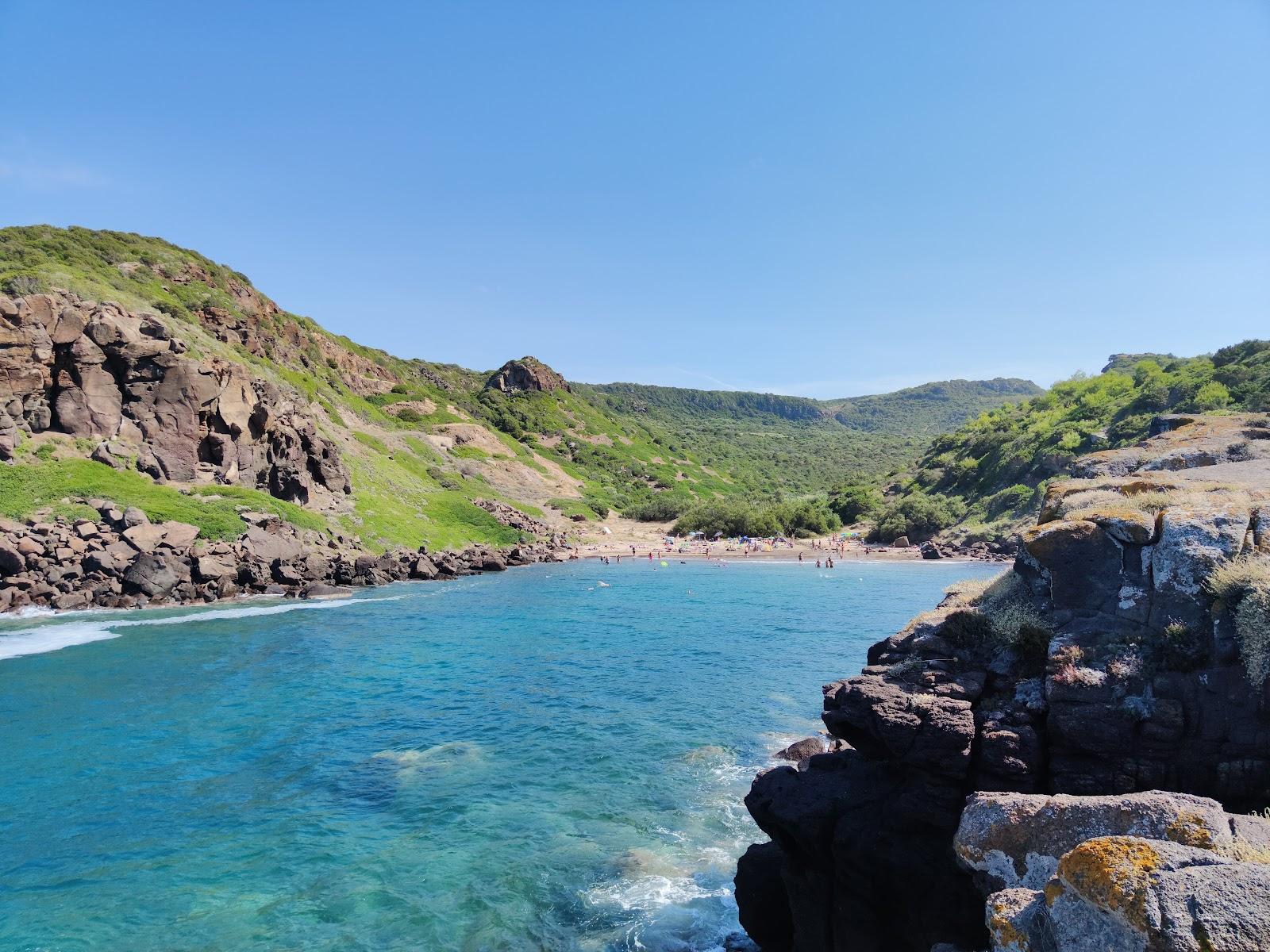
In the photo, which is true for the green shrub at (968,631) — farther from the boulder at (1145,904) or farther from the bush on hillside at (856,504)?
the bush on hillside at (856,504)

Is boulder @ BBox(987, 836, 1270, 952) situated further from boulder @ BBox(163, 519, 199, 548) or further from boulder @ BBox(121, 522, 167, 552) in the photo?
boulder @ BBox(163, 519, 199, 548)

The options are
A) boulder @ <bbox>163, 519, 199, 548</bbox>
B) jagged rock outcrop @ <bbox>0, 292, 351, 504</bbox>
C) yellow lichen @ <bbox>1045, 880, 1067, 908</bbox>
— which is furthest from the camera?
jagged rock outcrop @ <bbox>0, 292, 351, 504</bbox>

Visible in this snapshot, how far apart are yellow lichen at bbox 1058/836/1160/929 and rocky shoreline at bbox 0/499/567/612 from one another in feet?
167

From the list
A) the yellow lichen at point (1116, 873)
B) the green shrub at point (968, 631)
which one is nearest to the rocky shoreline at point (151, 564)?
the green shrub at point (968, 631)

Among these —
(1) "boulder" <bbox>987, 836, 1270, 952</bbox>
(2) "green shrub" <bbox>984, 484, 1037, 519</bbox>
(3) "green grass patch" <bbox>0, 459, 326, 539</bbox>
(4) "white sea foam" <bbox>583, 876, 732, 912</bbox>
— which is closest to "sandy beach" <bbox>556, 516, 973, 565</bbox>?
(2) "green shrub" <bbox>984, 484, 1037, 519</bbox>

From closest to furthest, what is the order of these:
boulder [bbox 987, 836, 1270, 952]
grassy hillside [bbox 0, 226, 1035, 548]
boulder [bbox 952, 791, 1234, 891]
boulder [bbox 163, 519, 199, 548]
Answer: boulder [bbox 987, 836, 1270, 952], boulder [bbox 952, 791, 1234, 891], boulder [bbox 163, 519, 199, 548], grassy hillside [bbox 0, 226, 1035, 548]

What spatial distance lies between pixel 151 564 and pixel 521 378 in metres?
144

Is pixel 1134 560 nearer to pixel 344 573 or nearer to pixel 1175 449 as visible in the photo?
pixel 1175 449

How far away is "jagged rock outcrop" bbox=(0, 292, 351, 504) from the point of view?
47656 mm

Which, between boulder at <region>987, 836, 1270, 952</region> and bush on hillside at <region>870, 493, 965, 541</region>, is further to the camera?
bush on hillside at <region>870, 493, 965, 541</region>

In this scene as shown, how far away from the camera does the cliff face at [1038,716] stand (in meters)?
8.64

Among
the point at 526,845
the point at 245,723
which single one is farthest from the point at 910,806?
the point at 245,723

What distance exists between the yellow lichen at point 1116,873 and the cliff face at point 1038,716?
9.89 feet

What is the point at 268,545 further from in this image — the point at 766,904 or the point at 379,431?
the point at 766,904
